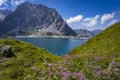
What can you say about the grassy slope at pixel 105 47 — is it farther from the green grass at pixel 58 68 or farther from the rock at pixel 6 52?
the rock at pixel 6 52

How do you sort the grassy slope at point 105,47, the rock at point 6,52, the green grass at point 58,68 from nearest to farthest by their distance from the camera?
the green grass at point 58,68
the rock at point 6,52
the grassy slope at point 105,47

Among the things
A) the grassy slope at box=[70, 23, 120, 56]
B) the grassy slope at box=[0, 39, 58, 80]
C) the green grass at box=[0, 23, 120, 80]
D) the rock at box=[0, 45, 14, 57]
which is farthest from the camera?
the grassy slope at box=[70, 23, 120, 56]

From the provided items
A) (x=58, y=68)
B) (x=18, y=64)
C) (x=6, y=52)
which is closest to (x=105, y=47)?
(x=6, y=52)

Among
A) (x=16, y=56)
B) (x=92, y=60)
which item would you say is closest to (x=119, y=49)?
(x=92, y=60)

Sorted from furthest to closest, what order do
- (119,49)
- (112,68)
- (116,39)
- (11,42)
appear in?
(116,39) → (119,49) → (11,42) → (112,68)

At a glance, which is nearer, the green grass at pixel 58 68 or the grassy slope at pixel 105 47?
the green grass at pixel 58 68

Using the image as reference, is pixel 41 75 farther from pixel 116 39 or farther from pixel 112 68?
pixel 116 39

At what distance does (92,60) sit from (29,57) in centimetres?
680

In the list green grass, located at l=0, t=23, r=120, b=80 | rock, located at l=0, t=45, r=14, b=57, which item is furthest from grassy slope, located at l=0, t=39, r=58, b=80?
rock, located at l=0, t=45, r=14, b=57

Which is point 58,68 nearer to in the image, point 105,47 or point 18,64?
point 18,64

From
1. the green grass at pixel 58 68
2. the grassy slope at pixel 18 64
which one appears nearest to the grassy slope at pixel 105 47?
the green grass at pixel 58 68

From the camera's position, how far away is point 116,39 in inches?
1425

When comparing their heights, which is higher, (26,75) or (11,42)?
(11,42)

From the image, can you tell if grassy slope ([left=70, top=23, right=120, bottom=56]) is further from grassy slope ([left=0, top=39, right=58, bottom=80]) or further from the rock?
the rock
